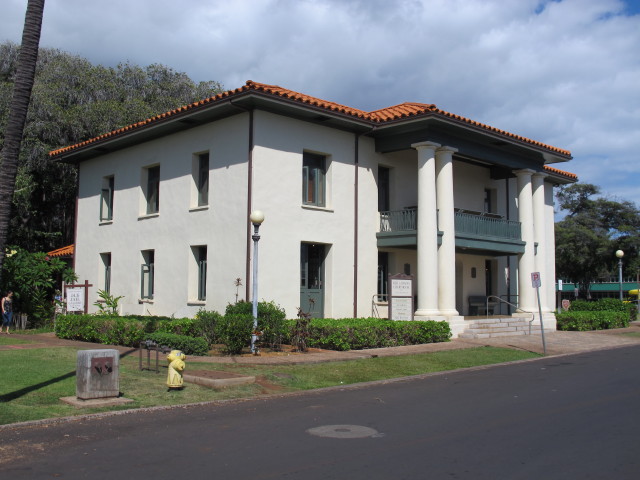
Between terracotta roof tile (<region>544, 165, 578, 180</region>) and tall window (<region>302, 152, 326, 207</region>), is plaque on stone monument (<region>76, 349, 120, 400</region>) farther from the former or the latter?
terracotta roof tile (<region>544, 165, 578, 180</region>)

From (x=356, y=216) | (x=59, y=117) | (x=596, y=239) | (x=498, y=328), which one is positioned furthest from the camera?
(x=596, y=239)

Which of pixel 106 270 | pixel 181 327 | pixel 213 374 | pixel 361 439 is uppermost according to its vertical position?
pixel 106 270

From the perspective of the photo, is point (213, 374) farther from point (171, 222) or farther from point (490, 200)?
point (490, 200)

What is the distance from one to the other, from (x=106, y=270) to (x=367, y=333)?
12165 millimetres

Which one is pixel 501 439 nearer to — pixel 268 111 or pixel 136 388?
pixel 136 388

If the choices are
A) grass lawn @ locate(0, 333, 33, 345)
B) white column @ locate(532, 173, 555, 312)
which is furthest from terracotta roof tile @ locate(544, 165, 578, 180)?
grass lawn @ locate(0, 333, 33, 345)

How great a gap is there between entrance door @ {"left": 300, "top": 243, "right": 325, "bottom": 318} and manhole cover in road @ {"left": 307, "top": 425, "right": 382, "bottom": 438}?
10919 millimetres

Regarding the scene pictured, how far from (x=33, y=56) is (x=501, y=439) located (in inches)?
348

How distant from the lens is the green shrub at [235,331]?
14.8 meters

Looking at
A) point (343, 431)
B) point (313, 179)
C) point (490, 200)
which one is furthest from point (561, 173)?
point (343, 431)

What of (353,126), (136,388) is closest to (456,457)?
(136,388)

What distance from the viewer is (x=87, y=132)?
29.7 meters

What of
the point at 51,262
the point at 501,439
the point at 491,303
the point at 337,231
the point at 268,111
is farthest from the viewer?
the point at 491,303

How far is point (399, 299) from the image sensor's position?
1914cm
